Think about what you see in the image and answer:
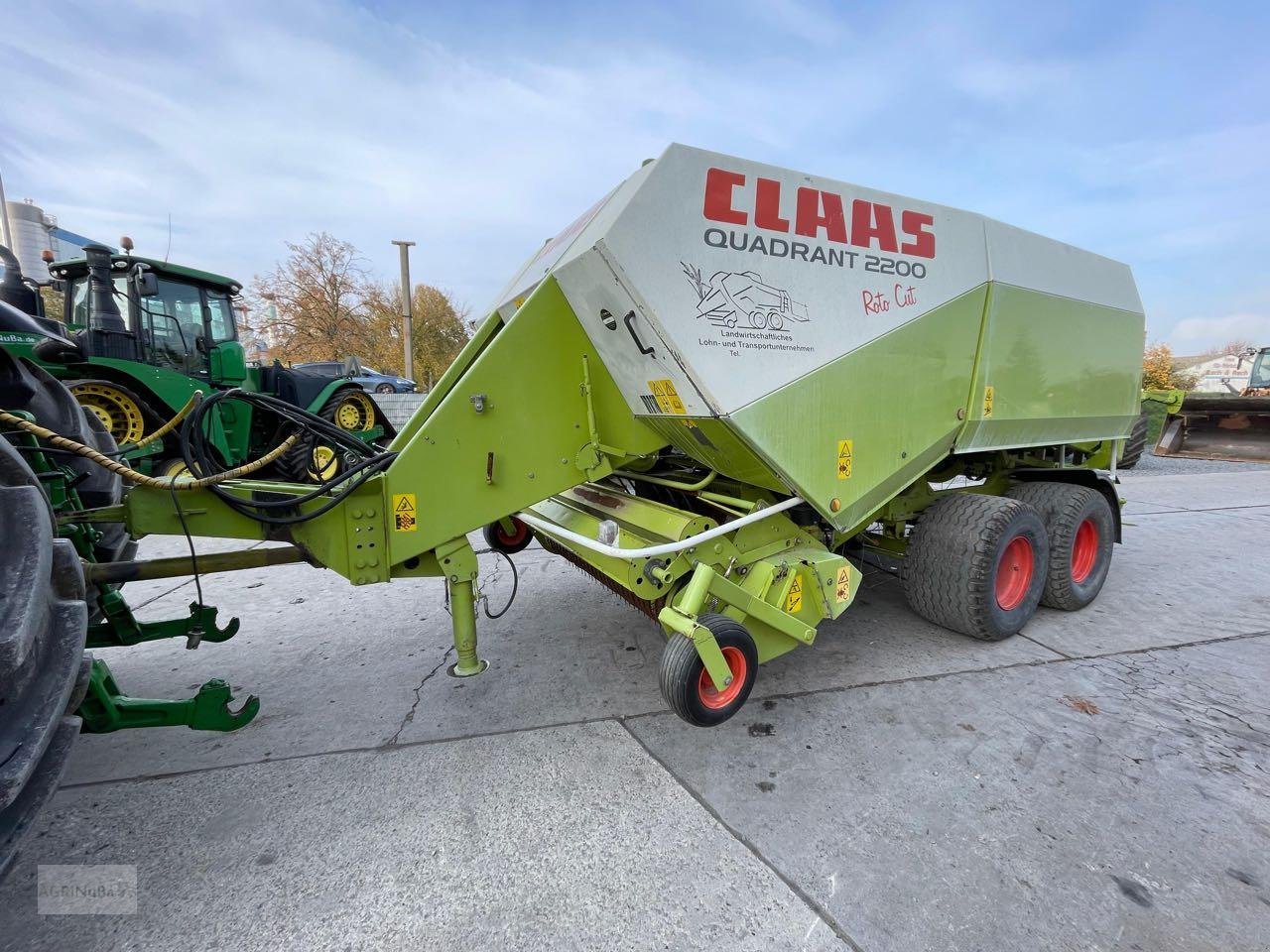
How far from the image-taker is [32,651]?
1404mm

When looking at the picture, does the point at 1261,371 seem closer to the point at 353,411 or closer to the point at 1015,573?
the point at 1015,573

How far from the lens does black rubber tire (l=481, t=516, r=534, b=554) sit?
166 inches

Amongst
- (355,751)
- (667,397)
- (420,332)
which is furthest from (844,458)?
(420,332)

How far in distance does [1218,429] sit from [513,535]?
629 inches

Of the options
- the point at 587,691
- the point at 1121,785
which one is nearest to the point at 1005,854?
the point at 1121,785

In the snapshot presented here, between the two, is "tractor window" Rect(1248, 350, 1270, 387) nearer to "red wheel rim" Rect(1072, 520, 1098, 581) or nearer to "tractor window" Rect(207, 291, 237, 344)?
"red wheel rim" Rect(1072, 520, 1098, 581)

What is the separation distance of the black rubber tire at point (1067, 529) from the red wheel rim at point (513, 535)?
3536 mm

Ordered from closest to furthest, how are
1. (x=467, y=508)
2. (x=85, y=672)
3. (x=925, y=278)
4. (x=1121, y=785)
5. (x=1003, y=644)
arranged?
(x=85, y=672), (x=1121, y=785), (x=467, y=508), (x=925, y=278), (x=1003, y=644)

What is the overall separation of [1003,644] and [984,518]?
88cm

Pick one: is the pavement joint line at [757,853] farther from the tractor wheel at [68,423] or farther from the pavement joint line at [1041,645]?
the pavement joint line at [1041,645]

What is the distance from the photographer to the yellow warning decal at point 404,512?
2435mm

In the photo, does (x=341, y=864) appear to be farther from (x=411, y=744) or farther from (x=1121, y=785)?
(x=1121, y=785)

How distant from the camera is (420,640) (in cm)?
365

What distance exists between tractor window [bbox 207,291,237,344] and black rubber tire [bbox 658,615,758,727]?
820 centimetres
